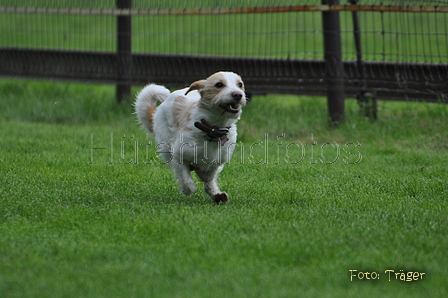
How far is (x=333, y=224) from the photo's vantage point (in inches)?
175

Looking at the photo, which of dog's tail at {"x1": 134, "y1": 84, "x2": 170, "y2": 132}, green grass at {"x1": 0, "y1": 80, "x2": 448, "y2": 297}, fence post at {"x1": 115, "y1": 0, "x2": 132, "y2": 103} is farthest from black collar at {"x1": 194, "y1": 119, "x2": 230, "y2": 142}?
fence post at {"x1": 115, "y1": 0, "x2": 132, "y2": 103}

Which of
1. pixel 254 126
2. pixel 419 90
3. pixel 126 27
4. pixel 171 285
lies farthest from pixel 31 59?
pixel 171 285

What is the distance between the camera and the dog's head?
4934 millimetres

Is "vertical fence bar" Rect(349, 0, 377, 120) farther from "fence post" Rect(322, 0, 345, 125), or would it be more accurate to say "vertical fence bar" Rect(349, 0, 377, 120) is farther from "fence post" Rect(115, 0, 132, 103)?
"fence post" Rect(115, 0, 132, 103)

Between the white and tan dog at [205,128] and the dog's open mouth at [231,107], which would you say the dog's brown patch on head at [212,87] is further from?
the dog's open mouth at [231,107]

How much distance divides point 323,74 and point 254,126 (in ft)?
4.13

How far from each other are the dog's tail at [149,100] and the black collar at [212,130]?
1135 mm

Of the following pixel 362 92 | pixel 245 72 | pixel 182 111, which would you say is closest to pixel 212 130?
pixel 182 111

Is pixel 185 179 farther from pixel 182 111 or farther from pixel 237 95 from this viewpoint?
pixel 237 95

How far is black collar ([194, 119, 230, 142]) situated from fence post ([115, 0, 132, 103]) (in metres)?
5.71

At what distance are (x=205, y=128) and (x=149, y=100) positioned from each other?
1314 millimetres

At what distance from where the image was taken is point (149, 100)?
631cm

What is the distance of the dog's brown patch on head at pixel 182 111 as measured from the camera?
5.42 meters

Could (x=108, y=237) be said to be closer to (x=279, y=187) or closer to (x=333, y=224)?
(x=333, y=224)
